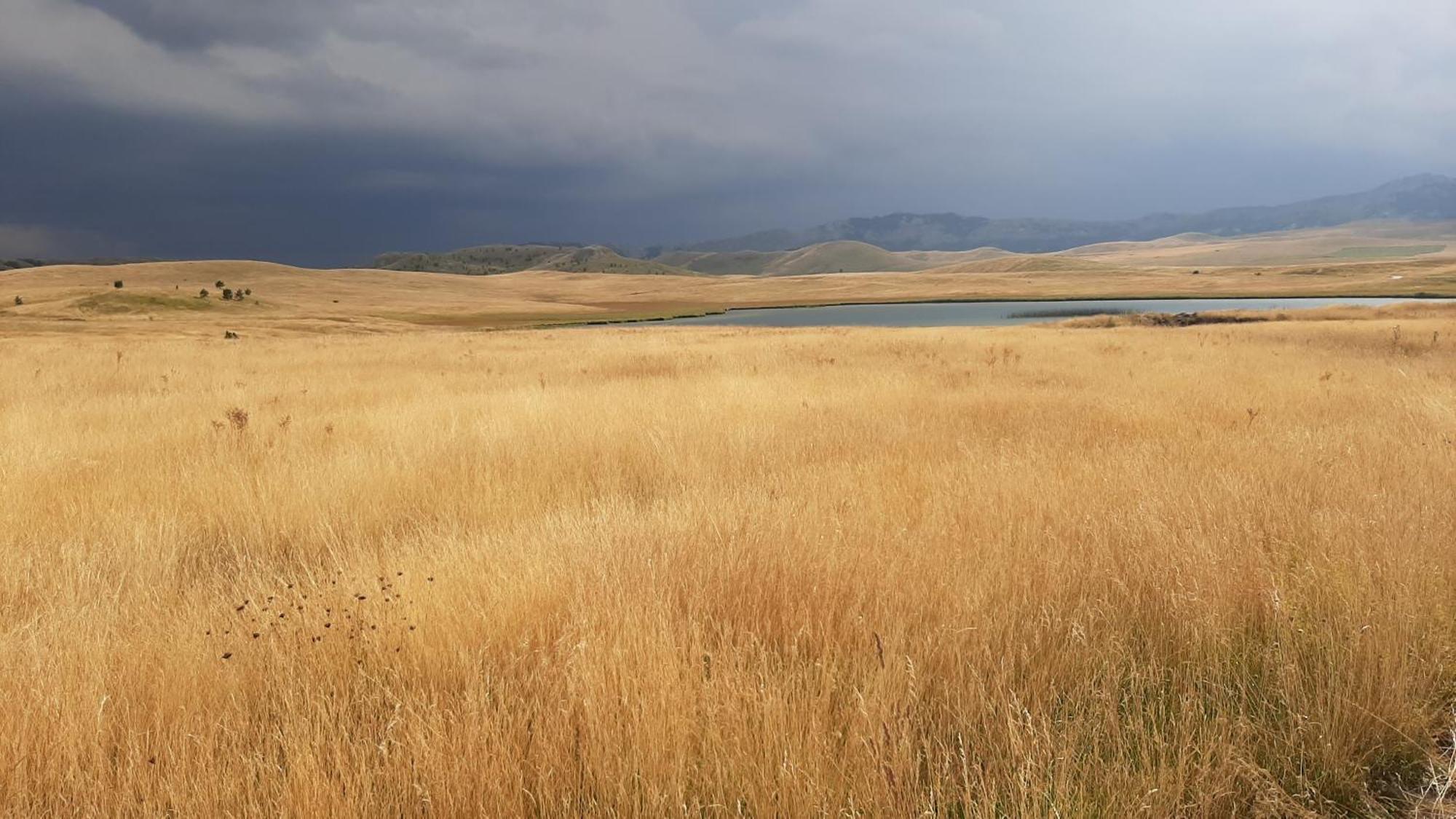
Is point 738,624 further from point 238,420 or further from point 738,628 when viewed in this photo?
point 238,420

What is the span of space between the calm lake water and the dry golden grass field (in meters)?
57.6

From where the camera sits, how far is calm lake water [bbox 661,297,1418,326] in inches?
2758

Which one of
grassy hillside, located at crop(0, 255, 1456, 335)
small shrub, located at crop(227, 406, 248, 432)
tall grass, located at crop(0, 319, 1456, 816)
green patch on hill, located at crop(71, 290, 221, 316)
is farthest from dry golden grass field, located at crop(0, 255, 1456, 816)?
green patch on hill, located at crop(71, 290, 221, 316)

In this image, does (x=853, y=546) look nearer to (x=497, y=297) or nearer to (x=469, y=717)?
(x=469, y=717)

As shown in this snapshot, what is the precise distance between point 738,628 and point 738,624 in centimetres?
5

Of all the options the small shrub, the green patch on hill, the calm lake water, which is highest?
the green patch on hill

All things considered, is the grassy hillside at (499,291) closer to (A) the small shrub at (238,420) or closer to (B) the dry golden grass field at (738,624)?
(A) the small shrub at (238,420)

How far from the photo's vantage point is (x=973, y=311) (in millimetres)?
87812

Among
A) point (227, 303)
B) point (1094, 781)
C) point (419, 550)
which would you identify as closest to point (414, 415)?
point (419, 550)

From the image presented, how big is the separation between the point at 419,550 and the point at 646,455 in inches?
104

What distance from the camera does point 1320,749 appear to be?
222cm

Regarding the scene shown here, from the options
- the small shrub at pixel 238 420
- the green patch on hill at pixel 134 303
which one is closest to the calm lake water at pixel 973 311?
the green patch on hill at pixel 134 303

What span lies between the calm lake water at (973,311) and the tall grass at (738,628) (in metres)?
57.7

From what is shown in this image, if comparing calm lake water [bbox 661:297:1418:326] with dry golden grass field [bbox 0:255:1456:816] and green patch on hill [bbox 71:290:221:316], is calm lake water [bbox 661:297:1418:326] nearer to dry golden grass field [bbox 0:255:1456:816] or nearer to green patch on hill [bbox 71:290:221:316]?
green patch on hill [bbox 71:290:221:316]
